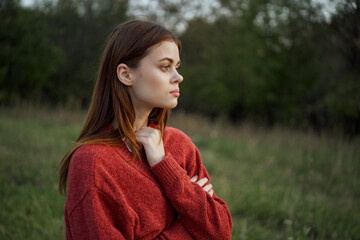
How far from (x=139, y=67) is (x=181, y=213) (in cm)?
73

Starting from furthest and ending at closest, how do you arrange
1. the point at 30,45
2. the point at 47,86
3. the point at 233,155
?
the point at 47,86
the point at 30,45
the point at 233,155

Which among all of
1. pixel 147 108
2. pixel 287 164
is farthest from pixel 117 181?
pixel 287 164

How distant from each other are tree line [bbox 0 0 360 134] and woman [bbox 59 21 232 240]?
19.0 feet

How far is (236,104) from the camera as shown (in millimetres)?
14133

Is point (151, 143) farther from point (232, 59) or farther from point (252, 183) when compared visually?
point (232, 59)

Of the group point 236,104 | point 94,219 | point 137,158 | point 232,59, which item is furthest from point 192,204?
point 236,104

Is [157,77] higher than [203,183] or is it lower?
higher

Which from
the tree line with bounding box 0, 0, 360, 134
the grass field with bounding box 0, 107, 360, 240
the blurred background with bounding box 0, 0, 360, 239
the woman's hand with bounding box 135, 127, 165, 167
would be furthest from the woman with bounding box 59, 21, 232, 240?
the tree line with bounding box 0, 0, 360, 134

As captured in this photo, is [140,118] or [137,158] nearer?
[137,158]

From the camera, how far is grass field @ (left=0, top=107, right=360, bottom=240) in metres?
3.12

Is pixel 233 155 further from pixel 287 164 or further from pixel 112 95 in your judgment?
pixel 112 95

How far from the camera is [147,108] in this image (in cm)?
160

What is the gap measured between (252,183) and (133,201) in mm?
3747

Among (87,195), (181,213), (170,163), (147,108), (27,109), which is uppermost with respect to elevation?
(147,108)
